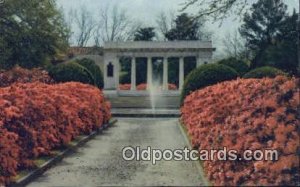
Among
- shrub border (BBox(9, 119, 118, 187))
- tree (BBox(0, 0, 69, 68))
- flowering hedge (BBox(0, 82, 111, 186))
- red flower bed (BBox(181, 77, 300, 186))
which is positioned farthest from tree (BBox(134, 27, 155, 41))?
red flower bed (BBox(181, 77, 300, 186))

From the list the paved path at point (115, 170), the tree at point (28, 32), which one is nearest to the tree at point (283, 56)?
the tree at point (28, 32)

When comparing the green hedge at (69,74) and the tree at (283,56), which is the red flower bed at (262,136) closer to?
the green hedge at (69,74)

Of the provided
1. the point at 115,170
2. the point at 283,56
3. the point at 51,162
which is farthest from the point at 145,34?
the point at 115,170

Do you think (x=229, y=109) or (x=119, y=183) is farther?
(x=229, y=109)

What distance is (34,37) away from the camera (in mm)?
43969

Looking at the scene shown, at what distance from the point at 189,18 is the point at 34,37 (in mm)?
30736

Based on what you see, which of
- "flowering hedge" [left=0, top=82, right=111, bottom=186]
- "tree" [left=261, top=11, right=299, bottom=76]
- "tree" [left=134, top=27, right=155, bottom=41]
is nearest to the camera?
"flowering hedge" [left=0, top=82, right=111, bottom=186]

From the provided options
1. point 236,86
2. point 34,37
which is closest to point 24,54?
point 34,37

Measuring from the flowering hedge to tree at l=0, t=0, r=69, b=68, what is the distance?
79.7ft

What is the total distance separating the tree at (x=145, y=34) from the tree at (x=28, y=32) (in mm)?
37733

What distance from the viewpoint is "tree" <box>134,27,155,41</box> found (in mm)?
82719

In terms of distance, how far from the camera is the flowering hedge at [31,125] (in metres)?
11.8

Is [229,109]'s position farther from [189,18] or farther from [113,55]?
[113,55]

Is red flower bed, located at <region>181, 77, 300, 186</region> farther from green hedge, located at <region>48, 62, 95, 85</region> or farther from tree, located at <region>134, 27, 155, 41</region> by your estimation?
tree, located at <region>134, 27, 155, 41</region>
